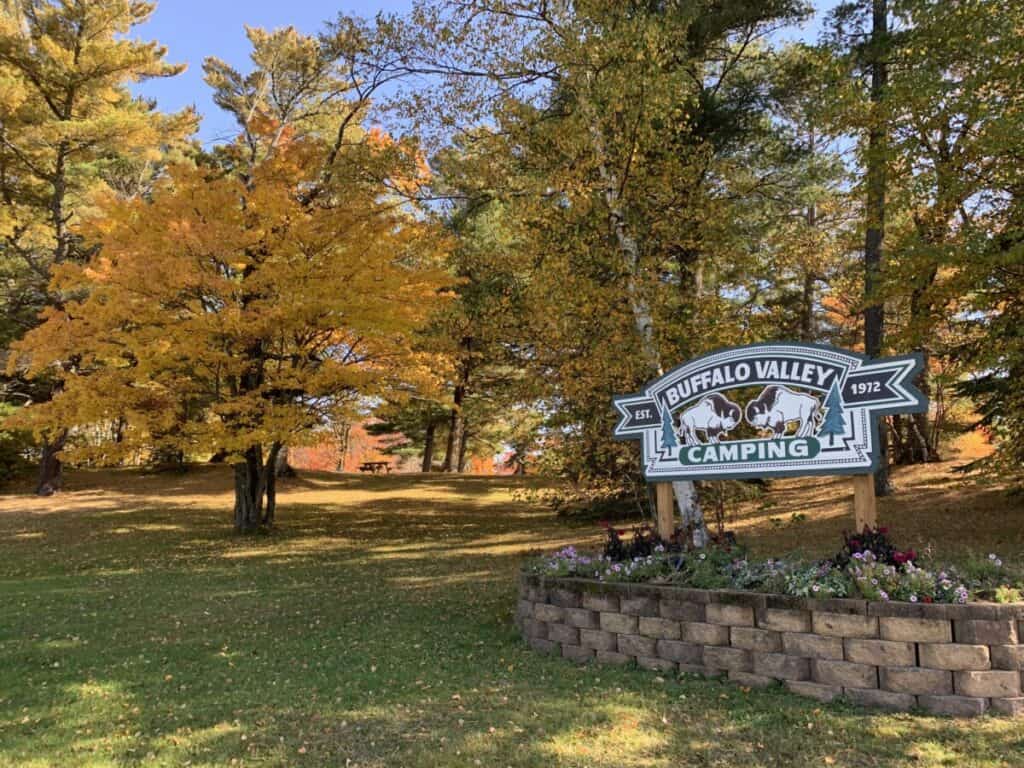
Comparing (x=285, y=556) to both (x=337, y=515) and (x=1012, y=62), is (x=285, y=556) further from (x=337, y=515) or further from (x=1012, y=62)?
(x=1012, y=62)

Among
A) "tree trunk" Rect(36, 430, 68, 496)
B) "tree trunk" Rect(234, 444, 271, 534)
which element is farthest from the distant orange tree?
"tree trunk" Rect(36, 430, 68, 496)

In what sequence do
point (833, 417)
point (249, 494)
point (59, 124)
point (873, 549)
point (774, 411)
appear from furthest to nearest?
point (59, 124) → point (249, 494) → point (774, 411) → point (833, 417) → point (873, 549)

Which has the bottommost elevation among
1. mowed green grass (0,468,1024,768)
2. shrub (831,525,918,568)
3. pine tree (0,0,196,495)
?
mowed green grass (0,468,1024,768)

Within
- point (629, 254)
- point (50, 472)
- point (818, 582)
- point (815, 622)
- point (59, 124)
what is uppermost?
point (59, 124)

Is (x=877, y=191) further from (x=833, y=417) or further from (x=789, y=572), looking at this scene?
(x=789, y=572)

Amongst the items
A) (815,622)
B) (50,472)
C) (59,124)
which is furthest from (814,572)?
(50,472)

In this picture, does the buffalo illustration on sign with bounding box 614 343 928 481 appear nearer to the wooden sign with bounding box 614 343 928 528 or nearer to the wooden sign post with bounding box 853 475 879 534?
the wooden sign with bounding box 614 343 928 528

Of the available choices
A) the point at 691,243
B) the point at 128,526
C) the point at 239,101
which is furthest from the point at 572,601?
the point at 239,101

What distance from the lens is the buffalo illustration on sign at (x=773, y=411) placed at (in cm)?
520

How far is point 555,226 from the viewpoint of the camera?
8.73 meters

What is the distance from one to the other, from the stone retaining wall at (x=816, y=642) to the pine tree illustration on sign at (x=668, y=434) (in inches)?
59.6

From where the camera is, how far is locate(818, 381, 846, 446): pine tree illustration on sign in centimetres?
533

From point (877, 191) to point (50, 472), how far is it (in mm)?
22230

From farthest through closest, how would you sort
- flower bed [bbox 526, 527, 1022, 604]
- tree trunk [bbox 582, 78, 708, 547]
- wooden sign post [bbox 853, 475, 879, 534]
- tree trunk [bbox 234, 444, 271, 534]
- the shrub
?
tree trunk [bbox 234, 444, 271, 534] → tree trunk [bbox 582, 78, 708, 547] → wooden sign post [bbox 853, 475, 879, 534] → the shrub → flower bed [bbox 526, 527, 1022, 604]
